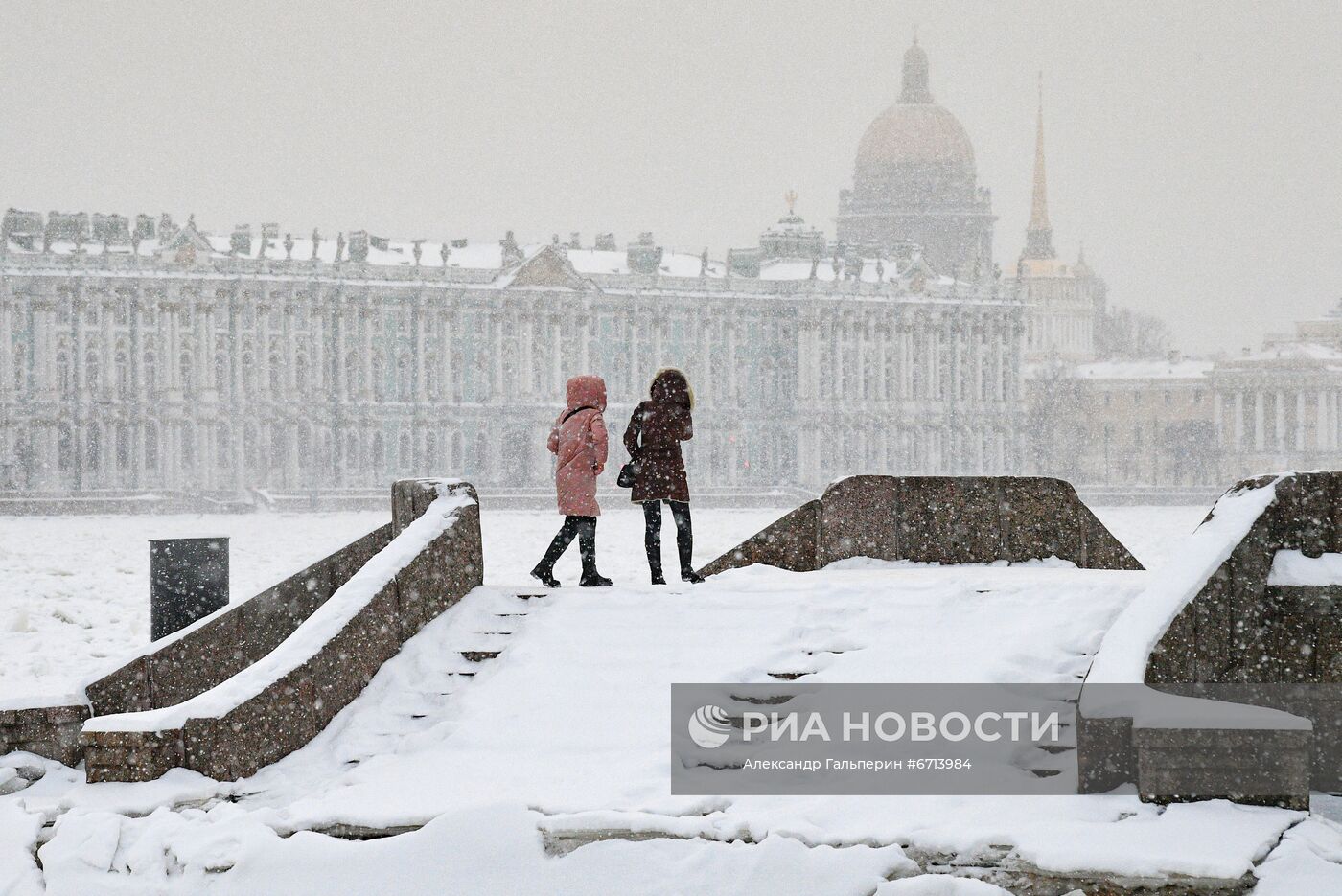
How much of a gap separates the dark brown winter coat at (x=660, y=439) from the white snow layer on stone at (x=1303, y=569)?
3582 millimetres

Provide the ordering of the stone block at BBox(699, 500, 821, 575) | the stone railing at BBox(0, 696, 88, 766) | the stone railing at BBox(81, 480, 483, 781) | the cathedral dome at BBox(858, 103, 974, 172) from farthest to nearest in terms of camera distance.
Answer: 1. the cathedral dome at BBox(858, 103, 974, 172)
2. the stone block at BBox(699, 500, 821, 575)
3. the stone railing at BBox(0, 696, 88, 766)
4. the stone railing at BBox(81, 480, 483, 781)

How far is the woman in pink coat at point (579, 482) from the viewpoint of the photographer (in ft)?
34.7

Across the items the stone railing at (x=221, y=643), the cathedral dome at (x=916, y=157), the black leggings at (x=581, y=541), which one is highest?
the cathedral dome at (x=916, y=157)

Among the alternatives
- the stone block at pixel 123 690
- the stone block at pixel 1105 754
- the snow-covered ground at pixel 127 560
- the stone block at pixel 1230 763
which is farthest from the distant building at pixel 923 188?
the stone block at pixel 1230 763

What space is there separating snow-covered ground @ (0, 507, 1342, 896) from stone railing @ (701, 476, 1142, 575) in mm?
721

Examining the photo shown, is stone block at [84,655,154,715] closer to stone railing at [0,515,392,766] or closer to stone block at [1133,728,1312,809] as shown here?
stone railing at [0,515,392,766]

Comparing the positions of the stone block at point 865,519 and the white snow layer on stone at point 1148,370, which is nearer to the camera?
the stone block at point 865,519

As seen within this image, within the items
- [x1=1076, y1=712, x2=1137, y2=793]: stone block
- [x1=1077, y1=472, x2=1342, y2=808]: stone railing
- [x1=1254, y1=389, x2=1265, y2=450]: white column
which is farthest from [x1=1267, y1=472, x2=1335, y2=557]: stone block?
[x1=1254, y1=389, x2=1265, y2=450]: white column

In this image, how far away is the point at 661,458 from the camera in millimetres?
10789

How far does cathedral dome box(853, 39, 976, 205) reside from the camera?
92062 mm

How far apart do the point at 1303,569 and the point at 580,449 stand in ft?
13.8

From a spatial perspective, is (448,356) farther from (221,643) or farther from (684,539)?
(221,643)

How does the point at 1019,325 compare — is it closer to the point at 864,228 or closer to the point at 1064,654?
the point at 864,228

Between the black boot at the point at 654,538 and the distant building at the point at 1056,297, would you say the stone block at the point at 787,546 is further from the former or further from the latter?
the distant building at the point at 1056,297
